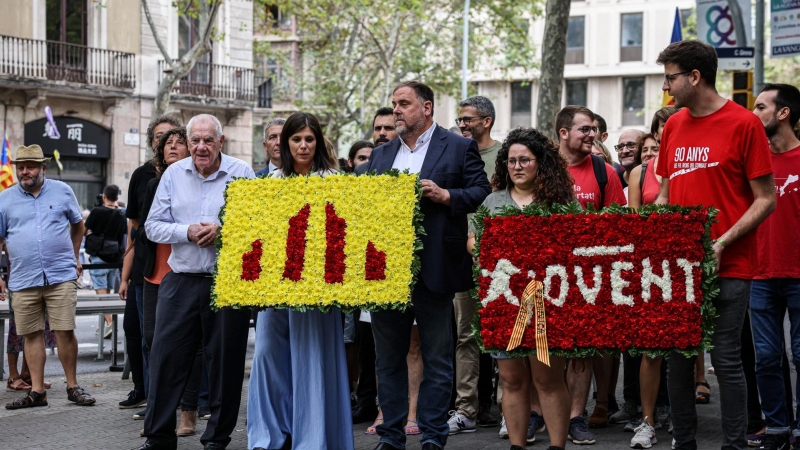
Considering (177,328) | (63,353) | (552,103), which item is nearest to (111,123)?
(552,103)

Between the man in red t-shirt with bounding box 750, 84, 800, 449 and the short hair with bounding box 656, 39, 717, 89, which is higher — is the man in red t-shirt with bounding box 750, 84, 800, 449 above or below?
below

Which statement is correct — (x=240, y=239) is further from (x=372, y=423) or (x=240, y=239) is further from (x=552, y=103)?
(x=552, y=103)

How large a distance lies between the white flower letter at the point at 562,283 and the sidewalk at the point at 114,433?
1.79 metres

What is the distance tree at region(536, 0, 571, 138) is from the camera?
50.4ft

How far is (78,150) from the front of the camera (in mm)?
33844

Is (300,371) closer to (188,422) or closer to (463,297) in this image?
(188,422)

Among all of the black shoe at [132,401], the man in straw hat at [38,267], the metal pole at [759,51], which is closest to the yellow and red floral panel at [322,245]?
the black shoe at [132,401]

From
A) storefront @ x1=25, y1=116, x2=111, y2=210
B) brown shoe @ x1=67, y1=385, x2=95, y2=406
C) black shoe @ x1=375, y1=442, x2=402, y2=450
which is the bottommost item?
brown shoe @ x1=67, y1=385, x2=95, y2=406

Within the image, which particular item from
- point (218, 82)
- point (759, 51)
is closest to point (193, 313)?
point (759, 51)

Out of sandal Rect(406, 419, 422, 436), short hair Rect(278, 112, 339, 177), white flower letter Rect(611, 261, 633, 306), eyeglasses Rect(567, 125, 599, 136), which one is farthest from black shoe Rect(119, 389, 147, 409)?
white flower letter Rect(611, 261, 633, 306)

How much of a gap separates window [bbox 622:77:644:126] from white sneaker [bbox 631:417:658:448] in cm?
5069

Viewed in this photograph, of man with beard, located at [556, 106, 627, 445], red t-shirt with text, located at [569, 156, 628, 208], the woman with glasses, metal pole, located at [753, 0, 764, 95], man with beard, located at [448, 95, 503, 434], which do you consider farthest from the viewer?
metal pole, located at [753, 0, 764, 95]

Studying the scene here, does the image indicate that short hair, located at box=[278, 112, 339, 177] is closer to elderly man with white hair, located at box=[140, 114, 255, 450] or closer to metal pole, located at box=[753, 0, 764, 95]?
elderly man with white hair, located at box=[140, 114, 255, 450]

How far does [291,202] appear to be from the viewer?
278 inches
